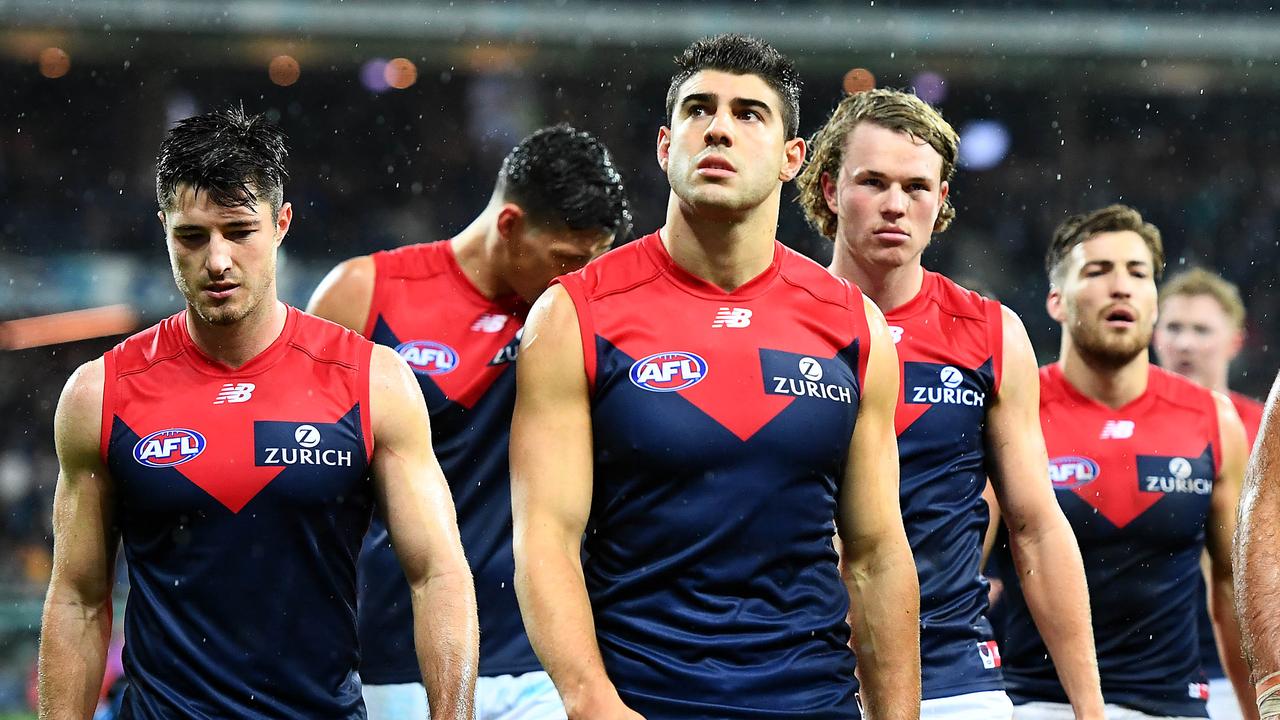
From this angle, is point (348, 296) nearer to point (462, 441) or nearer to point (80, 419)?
point (462, 441)

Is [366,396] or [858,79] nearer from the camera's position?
[366,396]

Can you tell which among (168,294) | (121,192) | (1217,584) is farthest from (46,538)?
(1217,584)

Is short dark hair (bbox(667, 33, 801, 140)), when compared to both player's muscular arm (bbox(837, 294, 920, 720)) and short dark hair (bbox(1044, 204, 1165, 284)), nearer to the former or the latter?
player's muscular arm (bbox(837, 294, 920, 720))

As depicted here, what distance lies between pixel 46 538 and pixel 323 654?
16.4 m

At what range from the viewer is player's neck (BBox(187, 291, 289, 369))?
13.5 feet

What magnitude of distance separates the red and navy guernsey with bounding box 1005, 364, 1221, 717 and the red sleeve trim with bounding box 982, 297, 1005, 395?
109cm

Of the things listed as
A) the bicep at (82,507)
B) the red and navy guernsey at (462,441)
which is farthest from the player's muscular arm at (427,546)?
the red and navy guernsey at (462,441)

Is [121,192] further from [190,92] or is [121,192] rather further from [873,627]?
[873,627]

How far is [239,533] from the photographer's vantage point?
390 cm

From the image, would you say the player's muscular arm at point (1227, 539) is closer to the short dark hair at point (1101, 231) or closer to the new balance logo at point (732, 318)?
the short dark hair at point (1101, 231)

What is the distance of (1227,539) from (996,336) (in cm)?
163

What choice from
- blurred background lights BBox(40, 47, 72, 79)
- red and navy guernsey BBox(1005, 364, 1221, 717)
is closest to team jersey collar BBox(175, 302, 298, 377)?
red and navy guernsey BBox(1005, 364, 1221, 717)

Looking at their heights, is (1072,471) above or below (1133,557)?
above

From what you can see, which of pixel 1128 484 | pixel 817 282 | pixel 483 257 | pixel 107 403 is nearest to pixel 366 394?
pixel 107 403
